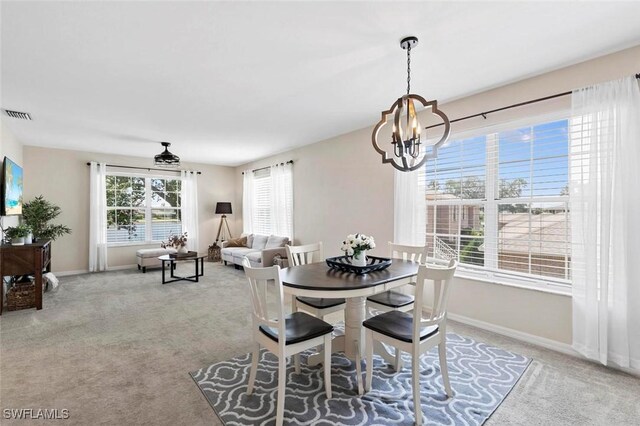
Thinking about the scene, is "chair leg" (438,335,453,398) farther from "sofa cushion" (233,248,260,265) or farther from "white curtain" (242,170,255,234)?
"white curtain" (242,170,255,234)

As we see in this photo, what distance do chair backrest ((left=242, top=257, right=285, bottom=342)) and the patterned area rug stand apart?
50 centimetres

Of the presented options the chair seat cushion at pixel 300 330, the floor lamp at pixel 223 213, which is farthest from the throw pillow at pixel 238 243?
the chair seat cushion at pixel 300 330

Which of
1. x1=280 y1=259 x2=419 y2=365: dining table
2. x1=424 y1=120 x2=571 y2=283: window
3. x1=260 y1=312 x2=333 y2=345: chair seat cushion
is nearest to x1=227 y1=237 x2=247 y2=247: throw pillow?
x1=424 y1=120 x2=571 y2=283: window

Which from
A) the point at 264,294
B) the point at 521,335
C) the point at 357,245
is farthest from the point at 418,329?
the point at 521,335

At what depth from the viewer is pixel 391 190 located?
13.9ft

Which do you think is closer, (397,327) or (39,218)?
(397,327)

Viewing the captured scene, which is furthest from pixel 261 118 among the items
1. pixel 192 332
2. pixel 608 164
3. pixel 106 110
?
pixel 608 164

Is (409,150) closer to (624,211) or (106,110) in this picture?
(624,211)

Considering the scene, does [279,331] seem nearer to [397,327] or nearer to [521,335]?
[397,327]

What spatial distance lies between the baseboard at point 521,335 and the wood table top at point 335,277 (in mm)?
1308

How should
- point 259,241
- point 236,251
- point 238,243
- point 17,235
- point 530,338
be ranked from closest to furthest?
1. point 530,338
2. point 17,235
3. point 236,251
4. point 259,241
5. point 238,243

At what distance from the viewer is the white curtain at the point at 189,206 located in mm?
7613

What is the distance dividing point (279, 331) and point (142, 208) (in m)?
6.68

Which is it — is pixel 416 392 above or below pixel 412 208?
below
